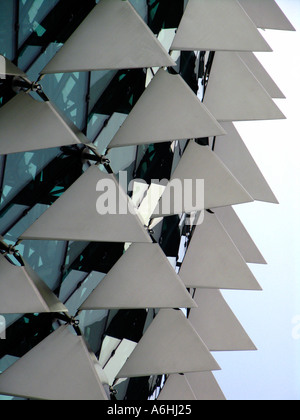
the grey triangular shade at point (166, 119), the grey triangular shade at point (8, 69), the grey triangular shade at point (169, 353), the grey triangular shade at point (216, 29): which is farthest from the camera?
the grey triangular shade at point (169, 353)

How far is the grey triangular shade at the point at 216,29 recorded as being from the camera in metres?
12.7

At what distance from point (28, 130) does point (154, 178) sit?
5020 millimetres

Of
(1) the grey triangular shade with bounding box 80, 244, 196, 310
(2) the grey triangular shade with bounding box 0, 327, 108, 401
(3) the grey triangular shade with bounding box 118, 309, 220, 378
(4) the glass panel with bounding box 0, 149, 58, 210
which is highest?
(4) the glass panel with bounding box 0, 149, 58, 210

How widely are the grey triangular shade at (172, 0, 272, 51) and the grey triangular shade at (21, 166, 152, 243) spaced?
2.77 meters

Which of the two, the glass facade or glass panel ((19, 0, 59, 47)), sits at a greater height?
glass panel ((19, 0, 59, 47))

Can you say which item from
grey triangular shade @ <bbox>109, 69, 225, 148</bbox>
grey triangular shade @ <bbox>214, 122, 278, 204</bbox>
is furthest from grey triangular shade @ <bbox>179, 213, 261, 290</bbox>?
grey triangular shade @ <bbox>109, 69, 225, 148</bbox>

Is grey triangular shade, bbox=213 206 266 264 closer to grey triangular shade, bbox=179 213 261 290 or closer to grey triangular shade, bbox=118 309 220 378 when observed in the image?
grey triangular shade, bbox=179 213 261 290

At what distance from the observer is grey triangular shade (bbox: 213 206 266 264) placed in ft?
64.8

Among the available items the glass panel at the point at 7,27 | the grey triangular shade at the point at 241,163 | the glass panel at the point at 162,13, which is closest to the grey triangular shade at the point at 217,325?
the grey triangular shade at the point at 241,163

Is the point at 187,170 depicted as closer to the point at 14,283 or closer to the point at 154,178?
the point at 154,178

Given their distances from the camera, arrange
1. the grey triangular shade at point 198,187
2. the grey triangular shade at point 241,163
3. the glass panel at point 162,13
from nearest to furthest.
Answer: the grey triangular shade at point 198,187 < the glass panel at point 162,13 < the grey triangular shade at point 241,163

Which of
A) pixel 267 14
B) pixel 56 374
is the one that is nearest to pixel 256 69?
pixel 267 14

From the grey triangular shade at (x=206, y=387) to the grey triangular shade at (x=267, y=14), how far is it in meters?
8.53

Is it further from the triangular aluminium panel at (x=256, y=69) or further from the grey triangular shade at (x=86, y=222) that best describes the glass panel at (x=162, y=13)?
the triangular aluminium panel at (x=256, y=69)
